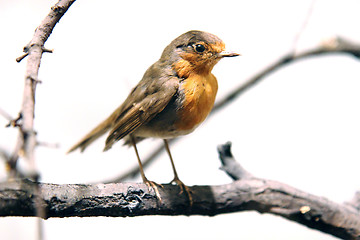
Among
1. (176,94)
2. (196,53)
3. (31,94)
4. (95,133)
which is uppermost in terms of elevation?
(196,53)

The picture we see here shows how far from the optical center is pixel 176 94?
2775 millimetres

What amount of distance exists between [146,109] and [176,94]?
0.24 metres

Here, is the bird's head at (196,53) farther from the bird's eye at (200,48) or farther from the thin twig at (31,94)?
the thin twig at (31,94)

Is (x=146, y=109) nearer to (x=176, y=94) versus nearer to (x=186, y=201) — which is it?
(x=176, y=94)

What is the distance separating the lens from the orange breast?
2.73m

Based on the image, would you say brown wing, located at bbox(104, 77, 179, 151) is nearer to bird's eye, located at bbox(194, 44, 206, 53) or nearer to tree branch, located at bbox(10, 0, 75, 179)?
bird's eye, located at bbox(194, 44, 206, 53)

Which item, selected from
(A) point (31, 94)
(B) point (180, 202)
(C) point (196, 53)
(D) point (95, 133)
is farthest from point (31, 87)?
(D) point (95, 133)

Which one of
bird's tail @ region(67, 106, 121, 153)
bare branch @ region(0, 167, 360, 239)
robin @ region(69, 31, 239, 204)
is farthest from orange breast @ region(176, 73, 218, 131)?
bird's tail @ region(67, 106, 121, 153)

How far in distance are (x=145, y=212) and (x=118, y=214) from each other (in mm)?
204

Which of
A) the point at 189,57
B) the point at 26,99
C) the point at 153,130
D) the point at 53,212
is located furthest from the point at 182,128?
the point at 26,99

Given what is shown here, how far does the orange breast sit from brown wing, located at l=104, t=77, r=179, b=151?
10 centimetres

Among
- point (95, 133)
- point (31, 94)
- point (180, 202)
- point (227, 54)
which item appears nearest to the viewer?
point (31, 94)

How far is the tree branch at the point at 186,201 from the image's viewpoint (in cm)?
201

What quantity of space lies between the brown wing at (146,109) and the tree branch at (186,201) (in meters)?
0.47
